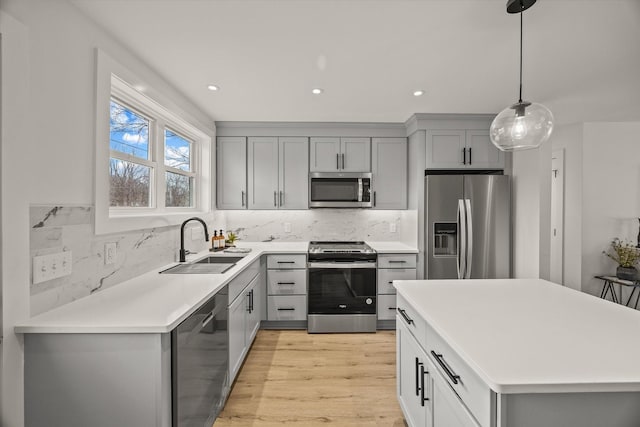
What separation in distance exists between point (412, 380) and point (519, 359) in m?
0.86

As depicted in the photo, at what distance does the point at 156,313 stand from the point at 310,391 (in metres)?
1.42

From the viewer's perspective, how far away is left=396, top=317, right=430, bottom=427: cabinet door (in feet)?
4.73

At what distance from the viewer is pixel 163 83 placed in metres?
2.44

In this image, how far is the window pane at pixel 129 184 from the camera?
7.00 ft

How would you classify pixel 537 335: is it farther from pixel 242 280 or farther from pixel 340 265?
pixel 340 265

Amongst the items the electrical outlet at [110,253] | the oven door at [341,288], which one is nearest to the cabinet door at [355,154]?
the oven door at [341,288]

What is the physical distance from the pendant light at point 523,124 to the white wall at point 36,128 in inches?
83.5

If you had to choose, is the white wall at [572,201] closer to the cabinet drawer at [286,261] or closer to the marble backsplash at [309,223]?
the marble backsplash at [309,223]

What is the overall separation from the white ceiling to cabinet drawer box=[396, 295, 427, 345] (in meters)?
1.55

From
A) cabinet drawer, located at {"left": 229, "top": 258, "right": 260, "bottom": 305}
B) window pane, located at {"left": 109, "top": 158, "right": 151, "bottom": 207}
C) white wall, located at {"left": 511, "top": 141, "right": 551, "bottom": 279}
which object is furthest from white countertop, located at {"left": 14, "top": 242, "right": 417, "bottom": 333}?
white wall, located at {"left": 511, "top": 141, "right": 551, "bottom": 279}

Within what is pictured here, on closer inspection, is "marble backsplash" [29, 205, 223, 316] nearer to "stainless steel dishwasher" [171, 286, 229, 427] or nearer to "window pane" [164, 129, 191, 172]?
"stainless steel dishwasher" [171, 286, 229, 427]

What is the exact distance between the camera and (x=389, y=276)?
3.45m

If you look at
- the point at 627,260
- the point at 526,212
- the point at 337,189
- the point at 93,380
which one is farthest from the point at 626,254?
the point at 93,380

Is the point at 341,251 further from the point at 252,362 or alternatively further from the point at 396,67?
the point at 396,67
